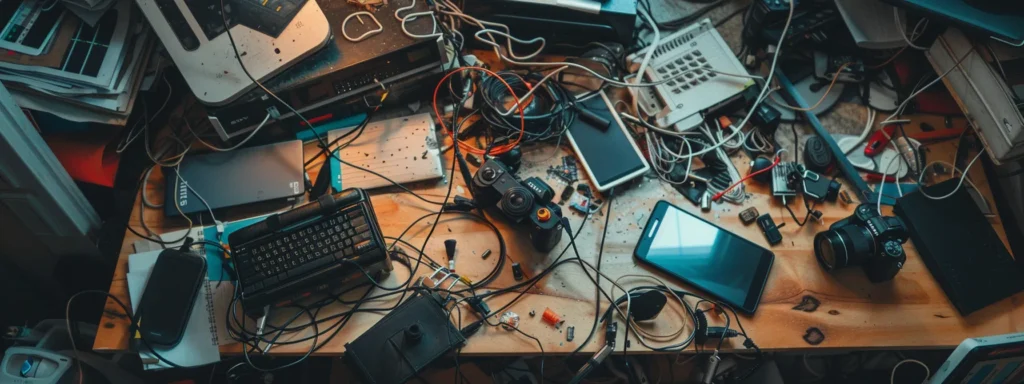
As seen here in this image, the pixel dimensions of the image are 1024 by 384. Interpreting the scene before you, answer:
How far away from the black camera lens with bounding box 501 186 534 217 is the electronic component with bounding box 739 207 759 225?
16.7 inches

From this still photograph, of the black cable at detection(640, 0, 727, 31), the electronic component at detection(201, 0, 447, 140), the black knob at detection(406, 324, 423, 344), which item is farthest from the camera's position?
the black cable at detection(640, 0, 727, 31)

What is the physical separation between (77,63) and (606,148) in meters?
0.95

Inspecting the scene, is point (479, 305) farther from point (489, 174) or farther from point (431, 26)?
point (431, 26)

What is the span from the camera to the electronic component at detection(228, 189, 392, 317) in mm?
1090

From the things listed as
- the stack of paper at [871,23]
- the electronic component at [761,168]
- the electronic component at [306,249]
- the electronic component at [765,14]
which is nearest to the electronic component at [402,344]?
the electronic component at [306,249]

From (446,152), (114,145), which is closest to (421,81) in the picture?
(446,152)

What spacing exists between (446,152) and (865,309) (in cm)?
82

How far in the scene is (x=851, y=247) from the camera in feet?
3.74

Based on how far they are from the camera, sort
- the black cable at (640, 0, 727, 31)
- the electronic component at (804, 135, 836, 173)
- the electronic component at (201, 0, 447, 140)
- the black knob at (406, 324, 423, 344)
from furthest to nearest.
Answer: the black cable at (640, 0, 727, 31) < the electronic component at (804, 135, 836, 173) < the electronic component at (201, 0, 447, 140) < the black knob at (406, 324, 423, 344)

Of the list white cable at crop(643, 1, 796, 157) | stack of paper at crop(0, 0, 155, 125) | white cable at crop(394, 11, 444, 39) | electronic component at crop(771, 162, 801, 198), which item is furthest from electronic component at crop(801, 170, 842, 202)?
stack of paper at crop(0, 0, 155, 125)

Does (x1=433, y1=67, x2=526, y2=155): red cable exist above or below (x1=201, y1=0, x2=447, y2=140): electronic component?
below

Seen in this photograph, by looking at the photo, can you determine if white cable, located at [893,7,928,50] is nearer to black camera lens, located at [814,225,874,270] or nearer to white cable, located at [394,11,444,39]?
black camera lens, located at [814,225,874,270]

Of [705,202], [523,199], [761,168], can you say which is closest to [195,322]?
[523,199]

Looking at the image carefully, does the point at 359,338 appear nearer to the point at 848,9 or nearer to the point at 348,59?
the point at 348,59
